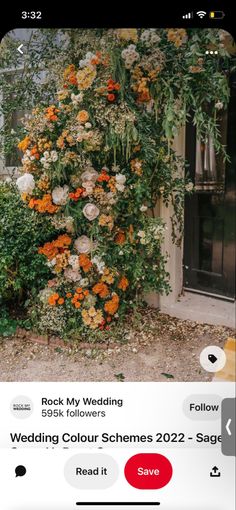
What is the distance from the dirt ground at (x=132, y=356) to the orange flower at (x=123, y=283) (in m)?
0.14

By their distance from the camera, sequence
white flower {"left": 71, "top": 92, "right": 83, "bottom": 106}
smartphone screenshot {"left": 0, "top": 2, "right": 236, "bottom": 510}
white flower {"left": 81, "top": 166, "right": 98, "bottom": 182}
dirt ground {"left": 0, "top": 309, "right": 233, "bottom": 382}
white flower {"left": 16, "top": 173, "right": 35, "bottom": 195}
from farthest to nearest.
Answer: white flower {"left": 81, "top": 166, "right": 98, "bottom": 182}
white flower {"left": 16, "top": 173, "right": 35, "bottom": 195}
white flower {"left": 71, "top": 92, "right": 83, "bottom": 106}
dirt ground {"left": 0, "top": 309, "right": 233, "bottom": 382}
smartphone screenshot {"left": 0, "top": 2, "right": 236, "bottom": 510}

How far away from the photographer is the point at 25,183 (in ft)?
4.22

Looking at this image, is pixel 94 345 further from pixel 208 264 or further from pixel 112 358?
pixel 208 264

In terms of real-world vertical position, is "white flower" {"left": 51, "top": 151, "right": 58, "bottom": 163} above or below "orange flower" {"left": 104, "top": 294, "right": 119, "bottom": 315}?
above

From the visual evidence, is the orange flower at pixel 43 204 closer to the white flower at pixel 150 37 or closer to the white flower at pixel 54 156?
the white flower at pixel 54 156

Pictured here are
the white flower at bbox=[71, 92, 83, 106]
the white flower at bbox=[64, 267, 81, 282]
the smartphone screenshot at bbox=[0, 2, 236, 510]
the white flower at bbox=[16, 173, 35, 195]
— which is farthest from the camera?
the white flower at bbox=[64, 267, 81, 282]

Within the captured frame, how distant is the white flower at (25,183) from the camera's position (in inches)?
50.0

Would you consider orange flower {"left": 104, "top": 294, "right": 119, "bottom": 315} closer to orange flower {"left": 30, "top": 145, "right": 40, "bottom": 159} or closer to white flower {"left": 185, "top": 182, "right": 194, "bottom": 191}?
white flower {"left": 185, "top": 182, "right": 194, "bottom": 191}

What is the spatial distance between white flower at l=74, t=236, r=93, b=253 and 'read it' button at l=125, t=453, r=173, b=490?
79 cm

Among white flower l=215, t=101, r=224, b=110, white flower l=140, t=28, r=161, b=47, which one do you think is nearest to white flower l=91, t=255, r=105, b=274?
white flower l=215, t=101, r=224, b=110

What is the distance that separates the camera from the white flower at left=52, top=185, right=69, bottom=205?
140cm

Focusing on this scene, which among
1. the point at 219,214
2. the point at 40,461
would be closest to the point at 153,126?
the point at 219,214

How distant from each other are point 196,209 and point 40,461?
1.04m
